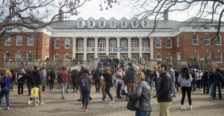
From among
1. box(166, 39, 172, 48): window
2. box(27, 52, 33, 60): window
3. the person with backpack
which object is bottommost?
the person with backpack

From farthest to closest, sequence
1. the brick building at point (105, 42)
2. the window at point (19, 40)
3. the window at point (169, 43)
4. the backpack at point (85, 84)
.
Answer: the window at point (169, 43), the window at point (19, 40), the brick building at point (105, 42), the backpack at point (85, 84)

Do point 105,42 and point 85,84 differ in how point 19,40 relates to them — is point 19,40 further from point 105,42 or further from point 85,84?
point 85,84

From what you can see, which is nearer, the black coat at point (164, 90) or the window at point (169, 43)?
the black coat at point (164, 90)

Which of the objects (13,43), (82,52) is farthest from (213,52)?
(13,43)

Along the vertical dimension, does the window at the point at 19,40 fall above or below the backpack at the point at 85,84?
above

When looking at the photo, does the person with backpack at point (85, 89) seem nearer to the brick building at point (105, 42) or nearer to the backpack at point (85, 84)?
the backpack at point (85, 84)

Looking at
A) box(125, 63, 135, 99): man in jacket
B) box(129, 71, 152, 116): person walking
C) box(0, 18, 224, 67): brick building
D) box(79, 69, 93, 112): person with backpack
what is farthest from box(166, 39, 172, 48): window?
box(129, 71, 152, 116): person walking

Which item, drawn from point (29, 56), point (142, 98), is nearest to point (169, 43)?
point (29, 56)

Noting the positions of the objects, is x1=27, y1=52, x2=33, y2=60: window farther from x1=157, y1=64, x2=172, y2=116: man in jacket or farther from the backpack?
x1=157, y1=64, x2=172, y2=116: man in jacket

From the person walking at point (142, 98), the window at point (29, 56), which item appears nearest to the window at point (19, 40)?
the window at point (29, 56)

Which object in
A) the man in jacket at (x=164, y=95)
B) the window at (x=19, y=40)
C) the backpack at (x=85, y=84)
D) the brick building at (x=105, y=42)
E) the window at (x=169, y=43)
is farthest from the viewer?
the window at (x=169, y=43)

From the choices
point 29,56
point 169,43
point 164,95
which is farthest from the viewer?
point 169,43

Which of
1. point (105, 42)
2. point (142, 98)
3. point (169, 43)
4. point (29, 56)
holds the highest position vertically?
point (105, 42)

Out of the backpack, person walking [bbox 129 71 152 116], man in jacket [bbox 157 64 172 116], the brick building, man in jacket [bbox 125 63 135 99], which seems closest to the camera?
person walking [bbox 129 71 152 116]
